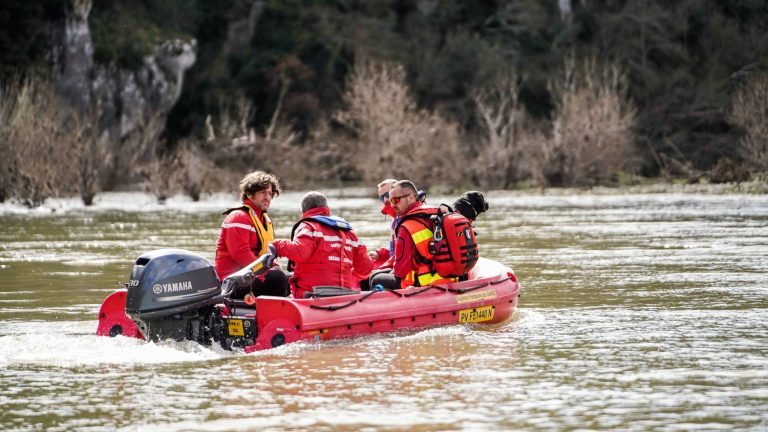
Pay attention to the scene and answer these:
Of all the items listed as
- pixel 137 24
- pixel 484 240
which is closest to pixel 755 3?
pixel 137 24

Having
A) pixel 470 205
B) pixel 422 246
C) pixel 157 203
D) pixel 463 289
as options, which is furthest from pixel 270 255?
pixel 157 203

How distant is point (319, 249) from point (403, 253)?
1.09 metres


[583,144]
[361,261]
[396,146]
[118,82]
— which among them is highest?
[118,82]

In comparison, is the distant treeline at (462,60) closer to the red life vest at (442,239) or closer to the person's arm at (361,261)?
the red life vest at (442,239)

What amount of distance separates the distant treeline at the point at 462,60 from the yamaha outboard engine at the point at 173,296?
110 feet

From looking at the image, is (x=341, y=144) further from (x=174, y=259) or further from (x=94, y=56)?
(x=174, y=259)

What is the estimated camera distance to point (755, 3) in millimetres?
54156

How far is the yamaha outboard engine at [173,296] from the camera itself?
1034 centimetres

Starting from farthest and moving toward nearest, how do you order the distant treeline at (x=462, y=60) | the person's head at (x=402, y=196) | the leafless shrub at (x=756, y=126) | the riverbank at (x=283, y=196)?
the distant treeline at (x=462, y=60)
the leafless shrub at (x=756, y=126)
the riverbank at (x=283, y=196)
the person's head at (x=402, y=196)

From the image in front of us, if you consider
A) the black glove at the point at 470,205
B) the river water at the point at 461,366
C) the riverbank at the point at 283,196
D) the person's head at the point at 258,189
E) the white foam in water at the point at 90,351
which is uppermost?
the person's head at the point at 258,189

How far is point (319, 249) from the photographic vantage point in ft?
36.6

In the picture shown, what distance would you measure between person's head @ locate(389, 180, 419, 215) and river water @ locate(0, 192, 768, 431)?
116 cm

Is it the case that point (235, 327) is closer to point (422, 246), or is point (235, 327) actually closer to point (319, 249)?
point (319, 249)

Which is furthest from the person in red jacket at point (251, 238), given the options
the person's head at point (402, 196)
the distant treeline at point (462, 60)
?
the distant treeline at point (462, 60)
